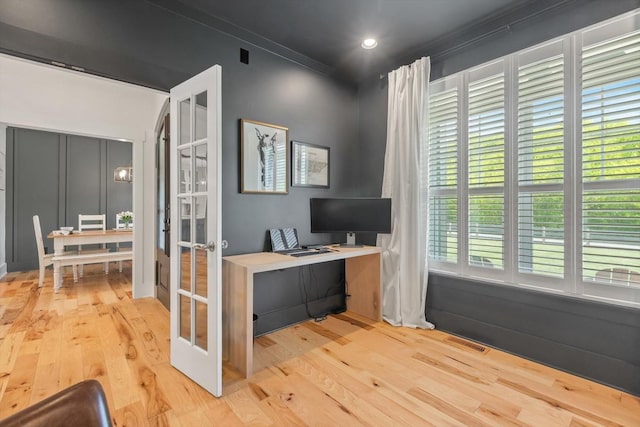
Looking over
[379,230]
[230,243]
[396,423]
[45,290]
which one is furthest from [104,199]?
[396,423]

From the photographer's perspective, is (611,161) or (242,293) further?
(242,293)

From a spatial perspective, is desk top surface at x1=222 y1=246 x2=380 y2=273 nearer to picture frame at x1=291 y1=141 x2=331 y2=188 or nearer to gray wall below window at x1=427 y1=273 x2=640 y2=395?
picture frame at x1=291 y1=141 x2=331 y2=188

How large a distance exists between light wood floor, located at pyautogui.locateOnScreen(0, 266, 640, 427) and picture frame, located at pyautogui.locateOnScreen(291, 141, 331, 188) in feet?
4.76

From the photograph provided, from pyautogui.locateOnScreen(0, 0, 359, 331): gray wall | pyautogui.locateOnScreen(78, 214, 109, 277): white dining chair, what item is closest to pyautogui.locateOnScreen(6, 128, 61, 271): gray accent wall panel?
pyautogui.locateOnScreen(78, 214, 109, 277): white dining chair

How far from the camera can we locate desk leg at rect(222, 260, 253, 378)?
2062 mm

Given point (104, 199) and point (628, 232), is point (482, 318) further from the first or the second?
point (104, 199)

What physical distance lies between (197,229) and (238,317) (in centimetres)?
69

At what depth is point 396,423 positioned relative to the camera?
162 cm

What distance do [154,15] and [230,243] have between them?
1778 millimetres

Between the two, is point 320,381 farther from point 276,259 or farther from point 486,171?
point 486,171

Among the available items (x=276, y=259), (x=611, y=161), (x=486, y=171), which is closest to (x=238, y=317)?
(x=276, y=259)

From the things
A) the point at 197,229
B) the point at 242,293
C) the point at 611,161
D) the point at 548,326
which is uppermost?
the point at 611,161

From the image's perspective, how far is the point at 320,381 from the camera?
200 cm

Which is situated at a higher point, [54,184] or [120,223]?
[54,184]
